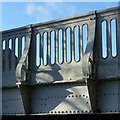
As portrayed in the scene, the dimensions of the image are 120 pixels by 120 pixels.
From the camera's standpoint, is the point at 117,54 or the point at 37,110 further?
the point at 37,110

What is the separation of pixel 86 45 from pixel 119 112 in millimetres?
2489

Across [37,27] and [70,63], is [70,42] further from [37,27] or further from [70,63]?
[37,27]

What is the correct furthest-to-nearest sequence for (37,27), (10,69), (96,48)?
(10,69), (37,27), (96,48)

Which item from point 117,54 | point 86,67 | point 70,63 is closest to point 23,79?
point 70,63

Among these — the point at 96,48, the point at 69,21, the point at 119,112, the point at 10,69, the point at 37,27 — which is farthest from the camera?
the point at 10,69

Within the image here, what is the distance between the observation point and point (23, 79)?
1359 centimetres

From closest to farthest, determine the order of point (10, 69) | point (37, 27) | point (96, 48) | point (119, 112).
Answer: point (119, 112) < point (96, 48) < point (37, 27) < point (10, 69)
